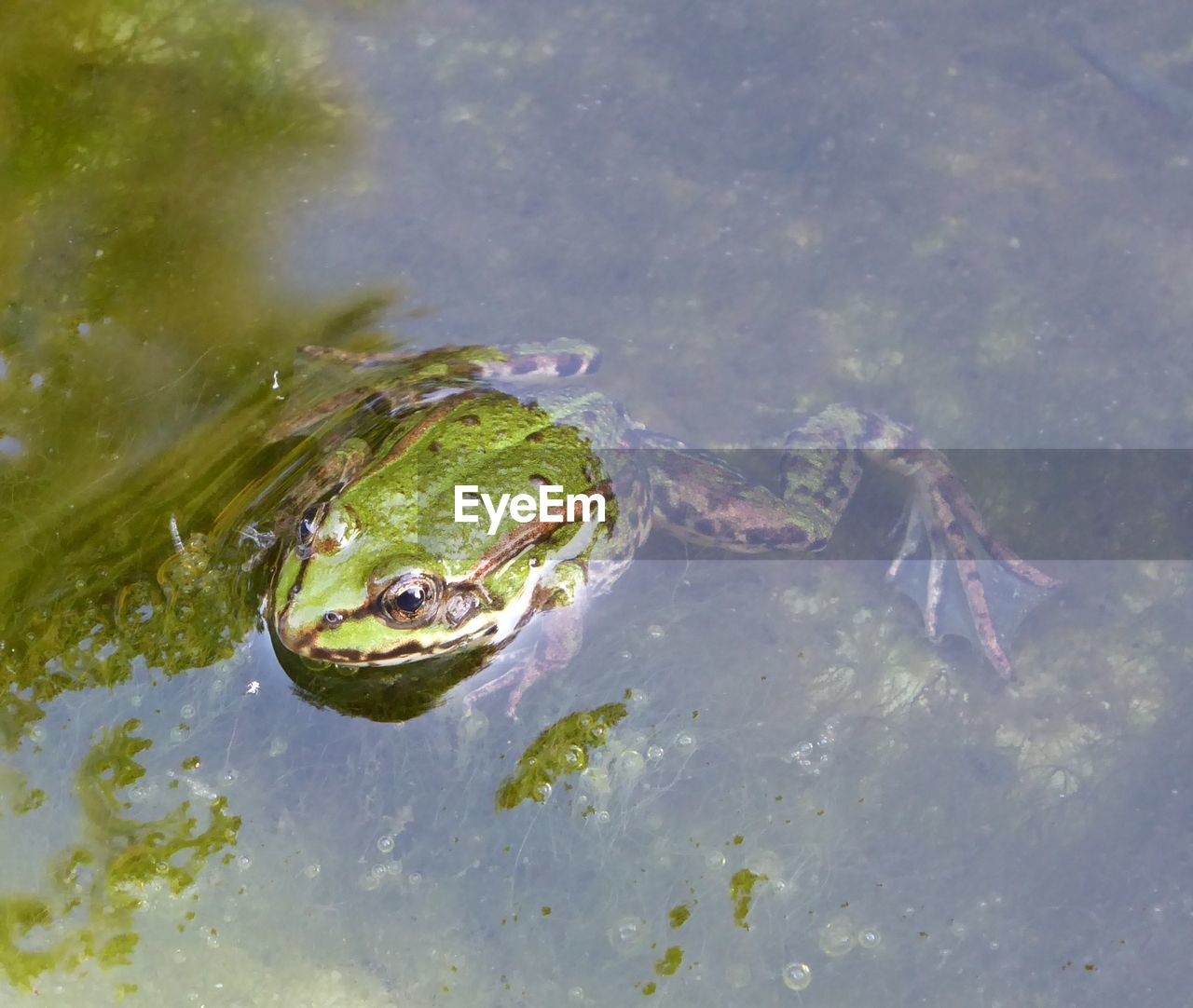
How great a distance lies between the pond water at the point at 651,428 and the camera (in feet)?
11.8

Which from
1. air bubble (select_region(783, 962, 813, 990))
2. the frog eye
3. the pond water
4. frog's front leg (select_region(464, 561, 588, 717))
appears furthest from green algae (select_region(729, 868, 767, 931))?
the frog eye

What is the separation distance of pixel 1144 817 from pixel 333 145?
4473mm

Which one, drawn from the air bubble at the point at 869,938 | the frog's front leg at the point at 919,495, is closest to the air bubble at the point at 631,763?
the air bubble at the point at 869,938

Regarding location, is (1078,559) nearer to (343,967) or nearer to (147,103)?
(343,967)

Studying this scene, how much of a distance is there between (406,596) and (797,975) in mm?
1907

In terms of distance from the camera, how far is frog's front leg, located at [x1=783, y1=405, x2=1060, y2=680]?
4258 millimetres

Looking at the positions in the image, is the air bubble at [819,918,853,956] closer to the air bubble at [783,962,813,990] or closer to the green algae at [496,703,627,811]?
the air bubble at [783,962,813,990]

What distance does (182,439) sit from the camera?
4156 mm

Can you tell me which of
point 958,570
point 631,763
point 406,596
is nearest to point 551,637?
point 631,763

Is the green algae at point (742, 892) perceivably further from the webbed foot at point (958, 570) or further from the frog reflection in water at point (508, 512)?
the webbed foot at point (958, 570)

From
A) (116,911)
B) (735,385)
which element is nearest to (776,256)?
(735,385)

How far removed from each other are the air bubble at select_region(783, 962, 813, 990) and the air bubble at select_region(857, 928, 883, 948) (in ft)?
0.73

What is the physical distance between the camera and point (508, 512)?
381cm

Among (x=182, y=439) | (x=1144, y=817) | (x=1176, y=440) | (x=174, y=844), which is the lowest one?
(x=1144, y=817)
